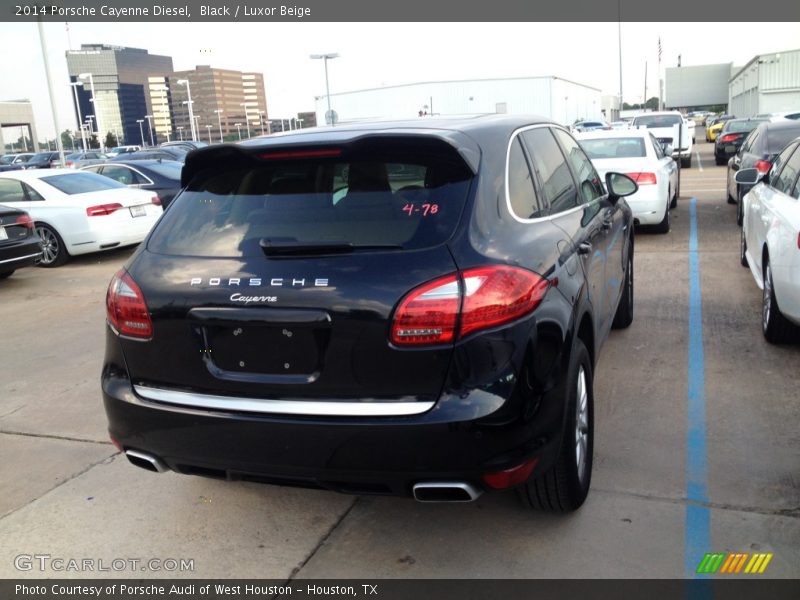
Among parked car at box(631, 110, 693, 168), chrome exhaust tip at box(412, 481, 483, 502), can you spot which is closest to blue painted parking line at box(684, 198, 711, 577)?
chrome exhaust tip at box(412, 481, 483, 502)

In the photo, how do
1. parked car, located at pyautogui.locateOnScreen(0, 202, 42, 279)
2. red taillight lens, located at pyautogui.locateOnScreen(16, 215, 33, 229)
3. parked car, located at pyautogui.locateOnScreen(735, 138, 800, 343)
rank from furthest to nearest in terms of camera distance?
red taillight lens, located at pyautogui.locateOnScreen(16, 215, 33, 229) → parked car, located at pyautogui.locateOnScreen(0, 202, 42, 279) → parked car, located at pyautogui.locateOnScreen(735, 138, 800, 343)

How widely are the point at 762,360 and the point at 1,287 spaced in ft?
30.6

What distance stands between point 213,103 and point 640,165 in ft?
424

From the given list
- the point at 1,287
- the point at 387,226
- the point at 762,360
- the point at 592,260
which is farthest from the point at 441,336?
the point at 1,287

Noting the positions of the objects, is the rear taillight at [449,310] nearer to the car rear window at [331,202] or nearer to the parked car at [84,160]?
the car rear window at [331,202]

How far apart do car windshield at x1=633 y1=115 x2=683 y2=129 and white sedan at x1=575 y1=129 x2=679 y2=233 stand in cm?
1202

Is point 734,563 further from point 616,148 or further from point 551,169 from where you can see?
point 616,148

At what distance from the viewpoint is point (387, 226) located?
9.30ft

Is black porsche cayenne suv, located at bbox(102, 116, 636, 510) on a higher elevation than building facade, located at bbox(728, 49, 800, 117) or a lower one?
lower

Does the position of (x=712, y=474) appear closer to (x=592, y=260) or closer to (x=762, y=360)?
(x=592, y=260)

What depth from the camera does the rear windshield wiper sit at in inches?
110

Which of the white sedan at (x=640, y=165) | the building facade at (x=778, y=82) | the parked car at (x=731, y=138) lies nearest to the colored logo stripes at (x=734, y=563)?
the white sedan at (x=640, y=165)

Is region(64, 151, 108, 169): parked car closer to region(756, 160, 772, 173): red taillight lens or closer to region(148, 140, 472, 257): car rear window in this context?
region(756, 160, 772, 173): red taillight lens

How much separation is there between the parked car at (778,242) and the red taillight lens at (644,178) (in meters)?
3.19
